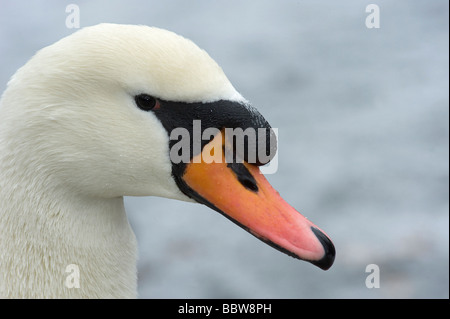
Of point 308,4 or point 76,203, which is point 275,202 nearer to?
point 76,203

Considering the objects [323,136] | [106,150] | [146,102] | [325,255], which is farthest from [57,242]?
[323,136]

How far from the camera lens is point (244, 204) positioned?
201 centimetres

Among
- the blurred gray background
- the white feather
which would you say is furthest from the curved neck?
the blurred gray background

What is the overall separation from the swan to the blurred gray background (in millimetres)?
2671

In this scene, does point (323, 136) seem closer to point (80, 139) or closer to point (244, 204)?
point (244, 204)

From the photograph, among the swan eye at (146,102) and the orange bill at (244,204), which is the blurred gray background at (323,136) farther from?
the swan eye at (146,102)

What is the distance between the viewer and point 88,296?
2184mm

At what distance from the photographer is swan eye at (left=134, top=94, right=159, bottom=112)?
193 centimetres

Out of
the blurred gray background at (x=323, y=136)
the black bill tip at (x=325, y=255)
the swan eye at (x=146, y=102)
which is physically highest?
the blurred gray background at (x=323, y=136)

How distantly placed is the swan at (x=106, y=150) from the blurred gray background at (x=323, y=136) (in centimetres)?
267

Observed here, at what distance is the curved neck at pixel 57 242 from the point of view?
6.56ft

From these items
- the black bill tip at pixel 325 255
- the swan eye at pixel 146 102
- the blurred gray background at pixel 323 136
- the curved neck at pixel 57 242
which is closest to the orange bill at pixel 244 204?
the black bill tip at pixel 325 255
